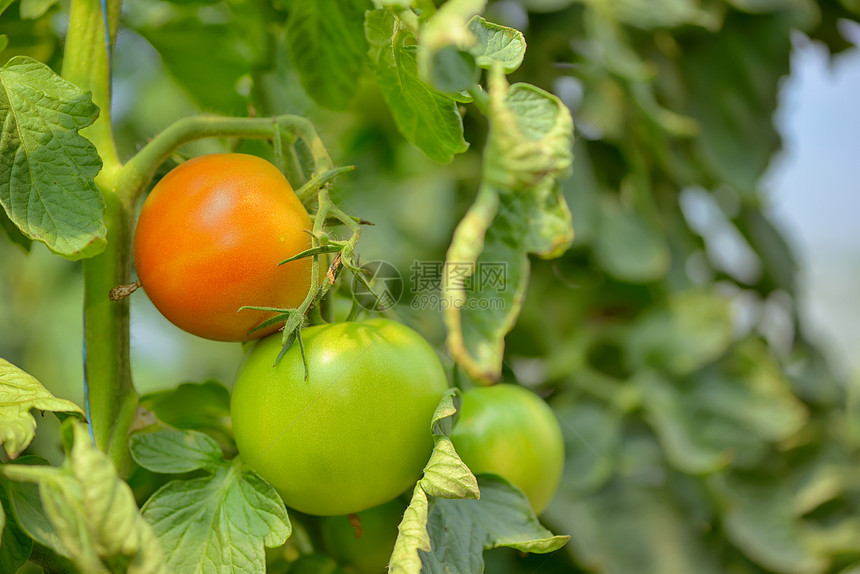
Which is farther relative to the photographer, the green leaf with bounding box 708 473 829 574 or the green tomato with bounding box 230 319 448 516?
the green leaf with bounding box 708 473 829 574

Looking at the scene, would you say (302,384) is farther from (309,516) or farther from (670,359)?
(670,359)

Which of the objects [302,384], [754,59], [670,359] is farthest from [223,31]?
[754,59]

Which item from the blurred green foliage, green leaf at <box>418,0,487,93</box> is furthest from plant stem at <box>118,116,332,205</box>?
the blurred green foliage

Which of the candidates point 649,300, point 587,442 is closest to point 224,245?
Result: point 587,442

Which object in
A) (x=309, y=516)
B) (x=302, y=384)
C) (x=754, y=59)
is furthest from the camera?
(x=754, y=59)

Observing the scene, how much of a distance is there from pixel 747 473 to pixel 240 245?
0.80 meters

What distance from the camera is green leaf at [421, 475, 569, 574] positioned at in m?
0.33

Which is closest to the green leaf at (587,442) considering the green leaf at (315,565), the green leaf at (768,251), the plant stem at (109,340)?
the green leaf at (768,251)

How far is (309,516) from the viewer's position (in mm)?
431

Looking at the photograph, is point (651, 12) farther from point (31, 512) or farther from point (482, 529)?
point (31, 512)

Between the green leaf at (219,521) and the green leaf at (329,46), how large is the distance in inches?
9.4

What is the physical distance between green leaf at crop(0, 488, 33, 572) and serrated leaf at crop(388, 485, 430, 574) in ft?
0.52

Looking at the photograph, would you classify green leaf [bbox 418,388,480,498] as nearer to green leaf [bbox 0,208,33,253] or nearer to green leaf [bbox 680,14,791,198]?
→ green leaf [bbox 0,208,33,253]

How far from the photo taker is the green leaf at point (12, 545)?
0.30 metres
